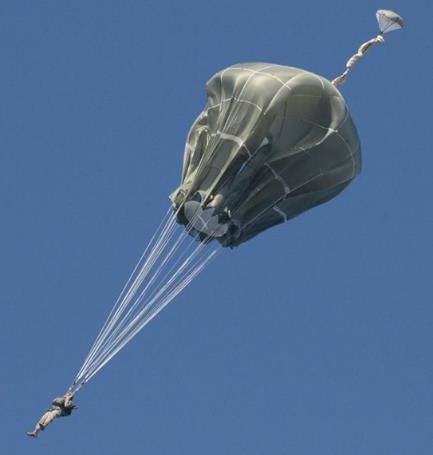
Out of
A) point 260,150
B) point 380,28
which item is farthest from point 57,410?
point 380,28

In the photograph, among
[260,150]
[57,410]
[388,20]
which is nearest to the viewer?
[57,410]

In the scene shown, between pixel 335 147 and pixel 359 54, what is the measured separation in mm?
5361

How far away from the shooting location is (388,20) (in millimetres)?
76750

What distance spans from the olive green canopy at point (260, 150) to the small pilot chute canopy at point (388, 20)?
5146 mm

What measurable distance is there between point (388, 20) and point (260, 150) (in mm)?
8724

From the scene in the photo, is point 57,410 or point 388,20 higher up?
point 388,20

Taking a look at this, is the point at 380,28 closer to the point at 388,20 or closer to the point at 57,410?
the point at 388,20

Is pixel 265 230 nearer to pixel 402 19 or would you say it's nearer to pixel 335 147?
pixel 335 147

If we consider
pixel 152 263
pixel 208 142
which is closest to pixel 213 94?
pixel 208 142

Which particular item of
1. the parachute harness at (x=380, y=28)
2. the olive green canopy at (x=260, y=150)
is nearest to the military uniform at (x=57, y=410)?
the olive green canopy at (x=260, y=150)

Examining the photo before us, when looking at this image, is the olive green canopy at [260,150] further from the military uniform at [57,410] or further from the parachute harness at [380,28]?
the military uniform at [57,410]

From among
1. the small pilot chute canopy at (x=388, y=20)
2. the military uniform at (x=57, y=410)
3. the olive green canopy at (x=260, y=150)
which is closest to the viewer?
the military uniform at (x=57, y=410)

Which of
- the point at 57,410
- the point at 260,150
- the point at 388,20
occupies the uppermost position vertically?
the point at 388,20

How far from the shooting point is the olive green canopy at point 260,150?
72062 mm
